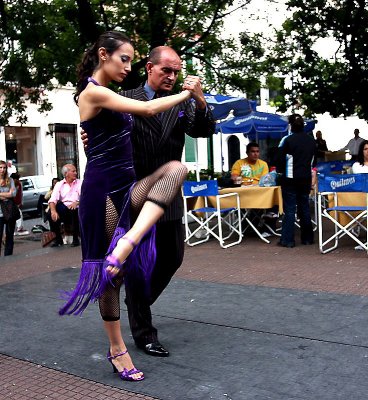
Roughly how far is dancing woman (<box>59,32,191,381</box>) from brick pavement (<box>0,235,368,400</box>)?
0.45 metres

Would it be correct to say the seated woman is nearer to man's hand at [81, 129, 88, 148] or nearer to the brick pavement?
the brick pavement

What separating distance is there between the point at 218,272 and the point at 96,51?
4.20 meters

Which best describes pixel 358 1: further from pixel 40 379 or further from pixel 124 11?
pixel 40 379

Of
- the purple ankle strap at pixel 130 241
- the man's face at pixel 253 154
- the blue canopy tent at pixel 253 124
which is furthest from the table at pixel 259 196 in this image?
the purple ankle strap at pixel 130 241

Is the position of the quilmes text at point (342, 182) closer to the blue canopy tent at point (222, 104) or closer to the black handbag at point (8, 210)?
the blue canopy tent at point (222, 104)

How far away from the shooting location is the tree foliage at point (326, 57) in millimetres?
14398

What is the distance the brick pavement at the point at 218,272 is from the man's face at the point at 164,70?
1.89 m

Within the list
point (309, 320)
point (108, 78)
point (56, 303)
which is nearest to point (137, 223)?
point (108, 78)

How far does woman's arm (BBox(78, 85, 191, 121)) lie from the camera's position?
3.22 metres

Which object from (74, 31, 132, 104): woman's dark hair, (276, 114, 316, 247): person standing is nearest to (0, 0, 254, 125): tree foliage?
(276, 114, 316, 247): person standing

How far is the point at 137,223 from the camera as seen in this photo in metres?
3.28

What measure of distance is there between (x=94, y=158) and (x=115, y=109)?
0.35m

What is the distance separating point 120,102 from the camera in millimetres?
3236

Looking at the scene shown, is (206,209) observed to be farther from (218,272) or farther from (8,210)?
(8,210)
